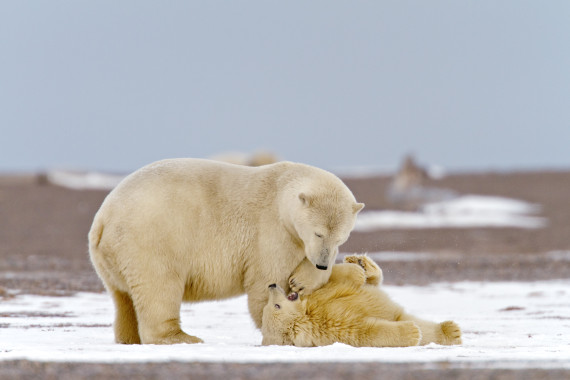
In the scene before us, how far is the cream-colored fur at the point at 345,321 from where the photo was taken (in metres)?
5.54

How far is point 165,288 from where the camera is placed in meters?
5.92

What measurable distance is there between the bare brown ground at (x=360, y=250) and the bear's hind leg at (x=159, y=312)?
1.46 m

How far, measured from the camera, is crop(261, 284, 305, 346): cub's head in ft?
18.7

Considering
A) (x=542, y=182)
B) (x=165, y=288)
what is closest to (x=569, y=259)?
(x=165, y=288)

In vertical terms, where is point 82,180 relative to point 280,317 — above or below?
above

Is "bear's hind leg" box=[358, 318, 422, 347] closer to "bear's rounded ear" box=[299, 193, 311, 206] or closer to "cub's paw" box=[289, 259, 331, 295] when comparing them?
"cub's paw" box=[289, 259, 331, 295]

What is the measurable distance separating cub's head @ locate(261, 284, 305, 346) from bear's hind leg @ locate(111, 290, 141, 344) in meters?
1.08

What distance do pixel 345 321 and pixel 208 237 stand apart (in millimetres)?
1177

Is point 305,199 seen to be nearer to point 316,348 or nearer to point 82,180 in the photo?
point 316,348

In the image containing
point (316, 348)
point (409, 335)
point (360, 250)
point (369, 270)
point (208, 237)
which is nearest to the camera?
point (316, 348)

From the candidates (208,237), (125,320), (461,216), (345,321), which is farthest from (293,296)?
(461,216)

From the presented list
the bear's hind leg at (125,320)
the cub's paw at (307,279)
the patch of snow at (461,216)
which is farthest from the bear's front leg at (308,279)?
the patch of snow at (461,216)

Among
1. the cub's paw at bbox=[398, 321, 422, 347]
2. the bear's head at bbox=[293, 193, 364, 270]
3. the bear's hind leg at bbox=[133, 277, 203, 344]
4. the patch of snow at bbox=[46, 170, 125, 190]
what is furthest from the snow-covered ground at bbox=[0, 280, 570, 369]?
the patch of snow at bbox=[46, 170, 125, 190]

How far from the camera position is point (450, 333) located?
5777 mm
